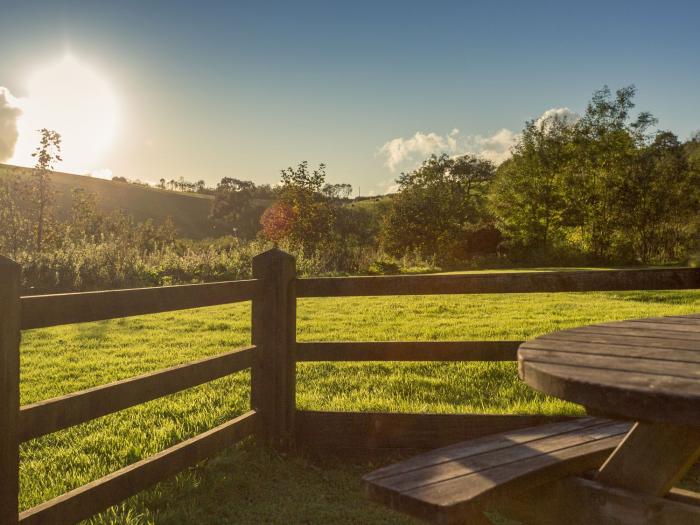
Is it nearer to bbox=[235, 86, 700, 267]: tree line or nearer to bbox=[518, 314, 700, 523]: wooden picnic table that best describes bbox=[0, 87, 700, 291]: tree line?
bbox=[235, 86, 700, 267]: tree line

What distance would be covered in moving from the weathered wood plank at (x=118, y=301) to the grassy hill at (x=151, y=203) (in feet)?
249

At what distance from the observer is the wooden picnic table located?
1.74 meters

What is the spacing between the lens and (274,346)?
4.28 meters

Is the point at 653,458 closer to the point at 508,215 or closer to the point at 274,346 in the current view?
the point at 274,346

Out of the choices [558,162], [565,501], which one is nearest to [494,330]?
[565,501]

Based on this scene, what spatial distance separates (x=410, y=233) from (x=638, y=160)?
1304 centimetres

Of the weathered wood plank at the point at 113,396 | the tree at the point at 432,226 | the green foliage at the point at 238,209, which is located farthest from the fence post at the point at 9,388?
the green foliage at the point at 238,209

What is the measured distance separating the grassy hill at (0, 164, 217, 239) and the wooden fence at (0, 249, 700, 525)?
7560 cm

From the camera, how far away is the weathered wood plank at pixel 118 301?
8.87 feet

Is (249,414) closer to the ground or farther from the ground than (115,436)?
farther from the ground

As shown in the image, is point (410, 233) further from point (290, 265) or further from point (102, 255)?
point (290, 265)

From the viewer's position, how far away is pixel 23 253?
1559 cm

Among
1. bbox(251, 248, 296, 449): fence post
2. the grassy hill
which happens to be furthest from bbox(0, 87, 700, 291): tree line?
the grassy hill

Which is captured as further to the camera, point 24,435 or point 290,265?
point 290,265
